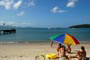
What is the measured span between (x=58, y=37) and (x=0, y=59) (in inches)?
170

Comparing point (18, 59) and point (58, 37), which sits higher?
point (58, 37)

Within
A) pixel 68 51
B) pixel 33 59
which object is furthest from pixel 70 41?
pixel 68 51

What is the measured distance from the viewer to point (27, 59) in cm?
1097

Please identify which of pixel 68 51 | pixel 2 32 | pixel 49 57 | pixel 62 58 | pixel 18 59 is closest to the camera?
pixel 62 58

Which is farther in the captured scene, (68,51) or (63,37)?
(68,51)

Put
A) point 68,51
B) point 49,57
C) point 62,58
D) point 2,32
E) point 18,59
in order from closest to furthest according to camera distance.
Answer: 1. point 62,58
2. point 49,57
3. point 18,59
4. point 68,51
5. point 2,32

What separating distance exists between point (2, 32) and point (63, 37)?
4986 centimetres

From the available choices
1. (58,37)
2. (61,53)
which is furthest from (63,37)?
(61,53)

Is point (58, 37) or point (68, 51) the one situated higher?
point (58, 37)

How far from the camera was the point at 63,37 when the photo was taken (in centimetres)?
905

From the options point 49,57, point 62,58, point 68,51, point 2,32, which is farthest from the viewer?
point 2,32

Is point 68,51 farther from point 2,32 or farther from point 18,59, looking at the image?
point 2,32

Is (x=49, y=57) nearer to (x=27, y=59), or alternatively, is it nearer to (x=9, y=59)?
(x=27, y=59)

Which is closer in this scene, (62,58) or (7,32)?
(62,58)
